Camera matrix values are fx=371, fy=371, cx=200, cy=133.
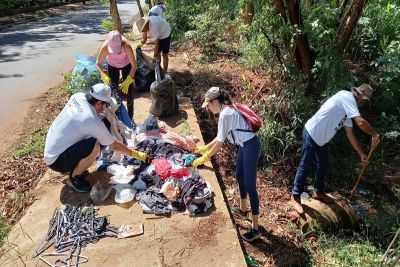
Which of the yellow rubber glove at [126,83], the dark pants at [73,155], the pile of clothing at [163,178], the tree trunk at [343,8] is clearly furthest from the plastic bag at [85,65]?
the tree trunk at [343,8]

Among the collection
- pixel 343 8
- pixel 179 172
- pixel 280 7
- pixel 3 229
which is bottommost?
pixel 3 229

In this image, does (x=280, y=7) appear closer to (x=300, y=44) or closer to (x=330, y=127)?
(x=300, y=44)

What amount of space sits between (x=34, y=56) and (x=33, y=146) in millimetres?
6553

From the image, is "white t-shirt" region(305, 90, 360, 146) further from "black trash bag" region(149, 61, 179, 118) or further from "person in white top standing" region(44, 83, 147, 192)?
"black trash bag" region(149, 61, 179, 118)

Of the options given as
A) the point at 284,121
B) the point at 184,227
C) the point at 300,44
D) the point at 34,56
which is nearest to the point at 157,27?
the point at 300,44

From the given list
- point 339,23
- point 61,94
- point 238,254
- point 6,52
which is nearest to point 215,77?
point 339,23

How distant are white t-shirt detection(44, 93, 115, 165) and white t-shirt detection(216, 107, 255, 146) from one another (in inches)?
49.6

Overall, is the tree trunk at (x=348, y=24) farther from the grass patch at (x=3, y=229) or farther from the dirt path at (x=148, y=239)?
the grass patch at (x=3, y=229)

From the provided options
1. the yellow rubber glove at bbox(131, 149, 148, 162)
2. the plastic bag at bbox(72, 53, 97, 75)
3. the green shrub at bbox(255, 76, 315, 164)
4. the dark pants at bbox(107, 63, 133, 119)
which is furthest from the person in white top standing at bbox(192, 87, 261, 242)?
the plastic bag at bbox(72, 53, 97, 75)

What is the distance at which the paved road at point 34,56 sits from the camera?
743 centimetres

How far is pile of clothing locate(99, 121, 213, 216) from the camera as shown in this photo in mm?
4113

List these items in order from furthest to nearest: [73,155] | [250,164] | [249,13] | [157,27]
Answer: [249,13], [157,27], [73,155], [250,164]

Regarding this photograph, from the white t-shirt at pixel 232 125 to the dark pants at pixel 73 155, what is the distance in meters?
1.53

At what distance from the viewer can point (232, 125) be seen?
371 centimetres
